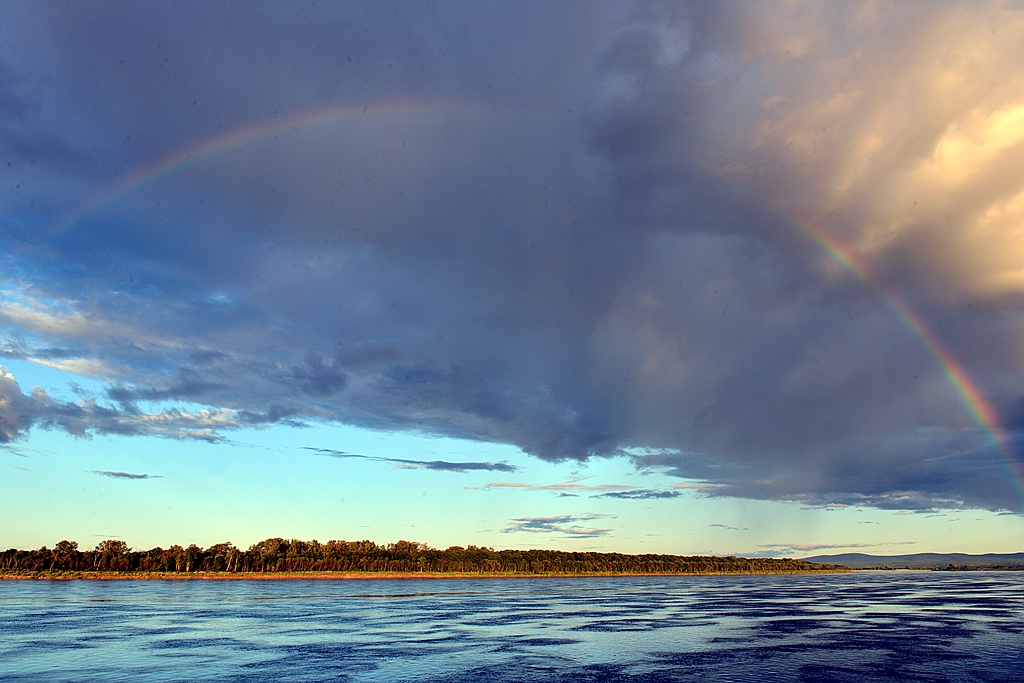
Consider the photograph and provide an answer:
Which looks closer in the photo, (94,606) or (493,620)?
(493,620)

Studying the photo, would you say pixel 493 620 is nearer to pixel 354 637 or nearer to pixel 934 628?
pixel 354 637

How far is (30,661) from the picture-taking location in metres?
47.8

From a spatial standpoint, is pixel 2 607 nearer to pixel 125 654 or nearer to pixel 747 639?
pixel 125 654

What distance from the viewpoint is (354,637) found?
6444 centimetres

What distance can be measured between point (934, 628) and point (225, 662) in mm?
65900

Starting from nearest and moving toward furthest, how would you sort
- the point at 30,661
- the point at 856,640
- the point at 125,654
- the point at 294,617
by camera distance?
the point at 30,661 < the point at 125,654 < the point at 856,640 < the point at 294,617

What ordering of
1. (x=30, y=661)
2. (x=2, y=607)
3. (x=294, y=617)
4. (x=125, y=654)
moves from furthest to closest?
(x=2, y=607), (x=294, y=617), (x=125, y=654), (x=30, y=661)

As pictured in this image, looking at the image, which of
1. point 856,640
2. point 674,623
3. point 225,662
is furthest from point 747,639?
point 225,662

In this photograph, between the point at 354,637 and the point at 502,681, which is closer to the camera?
the point at 502,681

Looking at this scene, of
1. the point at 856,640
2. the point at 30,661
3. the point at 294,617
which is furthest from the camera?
the point at 294,617

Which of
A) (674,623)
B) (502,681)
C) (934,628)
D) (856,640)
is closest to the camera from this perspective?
(502,681)

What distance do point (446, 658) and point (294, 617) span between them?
45.1m

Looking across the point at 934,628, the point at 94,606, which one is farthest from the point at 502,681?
the point at 94,606

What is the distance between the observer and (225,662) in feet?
159
